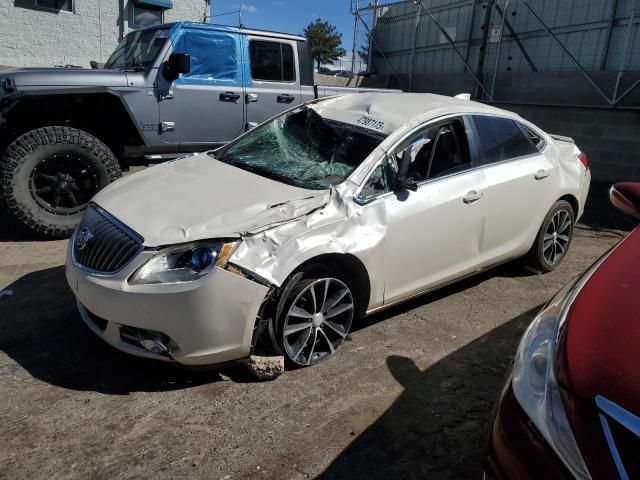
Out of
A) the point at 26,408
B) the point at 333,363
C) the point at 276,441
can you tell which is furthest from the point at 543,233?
the point at 26,408

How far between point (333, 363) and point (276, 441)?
31.3 inches

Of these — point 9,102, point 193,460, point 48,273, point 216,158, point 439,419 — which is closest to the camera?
point 193,460

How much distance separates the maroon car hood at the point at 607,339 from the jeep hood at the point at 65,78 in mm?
4879

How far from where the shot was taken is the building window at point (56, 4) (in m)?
15.0

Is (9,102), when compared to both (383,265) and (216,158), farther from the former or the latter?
(383,265)

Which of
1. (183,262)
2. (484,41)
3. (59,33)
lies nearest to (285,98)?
(183,262)

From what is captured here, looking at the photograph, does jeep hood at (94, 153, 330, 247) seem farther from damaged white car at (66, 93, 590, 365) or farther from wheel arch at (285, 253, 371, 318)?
wheel arch at (285, 253, 371, 318)

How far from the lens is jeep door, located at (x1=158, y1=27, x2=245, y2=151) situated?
5.85 metres

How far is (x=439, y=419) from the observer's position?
278 centimetres

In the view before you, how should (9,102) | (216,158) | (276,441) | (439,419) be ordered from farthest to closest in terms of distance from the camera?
(9,102) < (216,158) < (439,419) < (276,441)

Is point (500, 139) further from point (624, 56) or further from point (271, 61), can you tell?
point (624, 56)

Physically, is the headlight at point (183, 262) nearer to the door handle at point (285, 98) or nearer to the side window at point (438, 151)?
the side window at point (438, 151)

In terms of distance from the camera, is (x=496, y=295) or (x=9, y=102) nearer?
(x=496, y=295)

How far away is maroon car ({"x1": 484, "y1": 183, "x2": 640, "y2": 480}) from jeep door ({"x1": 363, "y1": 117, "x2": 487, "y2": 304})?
1.45m
